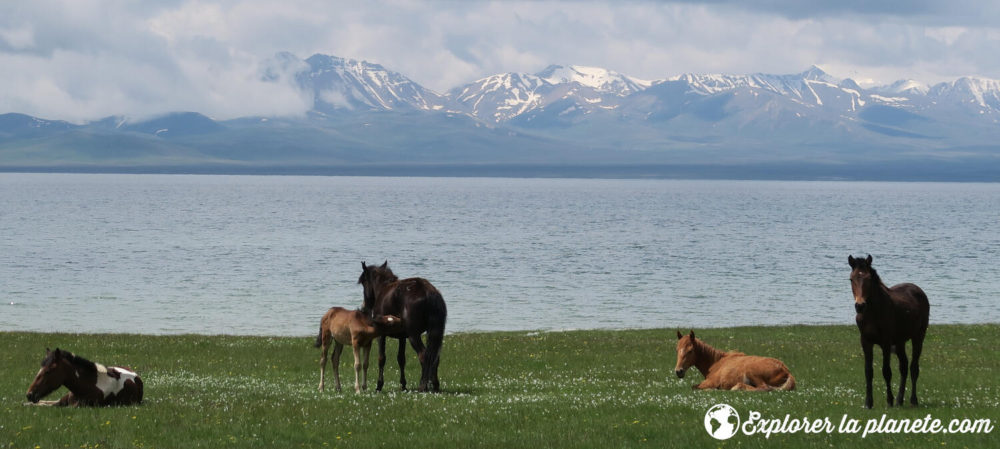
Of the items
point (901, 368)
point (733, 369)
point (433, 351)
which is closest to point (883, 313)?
point (901, 368)

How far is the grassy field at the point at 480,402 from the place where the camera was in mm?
17250

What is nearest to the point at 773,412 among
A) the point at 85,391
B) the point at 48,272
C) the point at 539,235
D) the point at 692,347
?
the point at 692,347

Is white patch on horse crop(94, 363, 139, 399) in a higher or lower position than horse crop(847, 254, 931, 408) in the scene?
lower

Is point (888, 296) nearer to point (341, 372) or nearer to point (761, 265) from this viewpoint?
point (341, 372)

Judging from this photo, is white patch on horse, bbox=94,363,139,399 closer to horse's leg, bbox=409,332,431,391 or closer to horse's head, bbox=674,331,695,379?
horse's leg, bbox=409,332,431,391

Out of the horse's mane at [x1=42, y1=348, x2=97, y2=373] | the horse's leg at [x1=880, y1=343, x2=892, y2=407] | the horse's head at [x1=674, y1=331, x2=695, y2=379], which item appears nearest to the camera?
the horse's leg at [x1=880, y1=343, x2=892, y2=407]

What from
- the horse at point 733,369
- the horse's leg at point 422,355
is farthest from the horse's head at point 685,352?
the horse's leg at point 422,355

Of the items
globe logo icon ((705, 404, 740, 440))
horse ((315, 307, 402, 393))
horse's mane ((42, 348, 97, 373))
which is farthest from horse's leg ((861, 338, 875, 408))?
horse's mane ((42, 348, 97, 373))

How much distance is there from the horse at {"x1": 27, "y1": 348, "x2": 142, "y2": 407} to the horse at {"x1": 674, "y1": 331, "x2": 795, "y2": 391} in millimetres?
11807

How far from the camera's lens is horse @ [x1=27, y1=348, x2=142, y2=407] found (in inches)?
790

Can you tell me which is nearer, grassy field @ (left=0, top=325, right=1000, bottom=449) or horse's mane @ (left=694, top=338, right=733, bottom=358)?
grassy field @ (left=0, top=325, right=1000, bottom=449)

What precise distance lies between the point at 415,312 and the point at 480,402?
2681mm

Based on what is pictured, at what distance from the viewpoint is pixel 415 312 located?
75.2 feet

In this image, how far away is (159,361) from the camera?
107 ft
